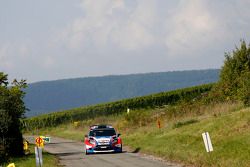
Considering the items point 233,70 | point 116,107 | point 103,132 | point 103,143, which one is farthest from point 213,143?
point 116,107

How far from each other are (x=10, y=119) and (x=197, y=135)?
34.1ft

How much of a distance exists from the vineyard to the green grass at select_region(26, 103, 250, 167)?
3368 cm

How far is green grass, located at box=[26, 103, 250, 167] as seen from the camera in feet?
76.8

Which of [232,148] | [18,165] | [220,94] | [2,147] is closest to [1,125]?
[2,147]

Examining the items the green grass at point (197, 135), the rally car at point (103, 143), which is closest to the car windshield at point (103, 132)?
the rally car at point (103, 143)

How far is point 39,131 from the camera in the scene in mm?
85500

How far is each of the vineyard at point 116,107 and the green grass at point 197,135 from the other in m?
33.7

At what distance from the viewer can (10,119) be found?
105 feet

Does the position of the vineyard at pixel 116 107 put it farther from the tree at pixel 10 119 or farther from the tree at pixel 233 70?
the tree at pixel 10 119

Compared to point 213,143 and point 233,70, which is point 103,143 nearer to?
point 213,143

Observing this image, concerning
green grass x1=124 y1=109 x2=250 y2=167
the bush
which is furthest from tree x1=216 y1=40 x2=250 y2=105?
green grass x1=124 y1=109 x2=250 y2=167

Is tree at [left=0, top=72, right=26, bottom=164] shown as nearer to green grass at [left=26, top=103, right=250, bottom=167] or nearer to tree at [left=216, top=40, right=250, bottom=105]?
green grass at [left=26, top=103, right=250, bottom=167]

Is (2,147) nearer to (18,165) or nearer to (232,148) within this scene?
(18,165)

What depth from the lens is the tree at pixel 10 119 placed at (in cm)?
3172
